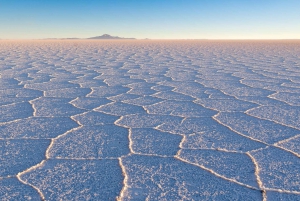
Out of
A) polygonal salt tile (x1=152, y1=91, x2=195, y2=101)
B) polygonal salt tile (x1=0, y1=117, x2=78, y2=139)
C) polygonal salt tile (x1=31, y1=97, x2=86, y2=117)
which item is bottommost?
polygonal salt tile (x1=152, y1=91, x2=195, y2=101)

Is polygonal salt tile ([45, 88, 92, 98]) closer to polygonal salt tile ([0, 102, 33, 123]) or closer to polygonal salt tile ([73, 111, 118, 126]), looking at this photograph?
polygonal salt tile ([0, 102, 33, 123])

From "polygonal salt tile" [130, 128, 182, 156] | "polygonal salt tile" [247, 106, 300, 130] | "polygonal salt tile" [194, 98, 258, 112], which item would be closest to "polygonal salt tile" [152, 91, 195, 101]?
"polygonal salt tile" [194, 98, 258, 112]

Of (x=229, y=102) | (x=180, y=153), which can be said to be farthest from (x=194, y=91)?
(x=180, y=153)

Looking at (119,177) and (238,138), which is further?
(238,138)

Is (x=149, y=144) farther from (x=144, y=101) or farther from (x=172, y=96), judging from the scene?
(x=172, y=96)

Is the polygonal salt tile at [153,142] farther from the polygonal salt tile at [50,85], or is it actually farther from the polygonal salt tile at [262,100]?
the polygonal salt tile at [50,85]

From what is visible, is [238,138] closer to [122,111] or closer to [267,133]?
[267,133]

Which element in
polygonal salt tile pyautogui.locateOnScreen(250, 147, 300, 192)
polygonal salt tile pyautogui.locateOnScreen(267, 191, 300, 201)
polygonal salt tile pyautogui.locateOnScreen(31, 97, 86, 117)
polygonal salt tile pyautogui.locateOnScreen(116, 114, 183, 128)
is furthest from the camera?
polygonal salt tile pyautogui.locateOnScreen(31, 97, 86, 117)
